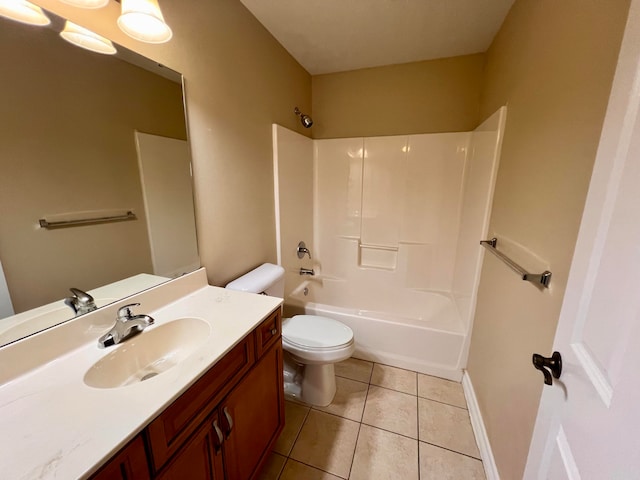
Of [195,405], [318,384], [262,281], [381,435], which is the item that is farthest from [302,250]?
[195,405]

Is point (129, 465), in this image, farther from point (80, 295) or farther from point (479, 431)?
point (479, 431)

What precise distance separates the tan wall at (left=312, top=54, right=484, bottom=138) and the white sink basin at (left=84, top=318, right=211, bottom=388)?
2.08m

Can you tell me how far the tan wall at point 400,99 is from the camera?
6.83 feet

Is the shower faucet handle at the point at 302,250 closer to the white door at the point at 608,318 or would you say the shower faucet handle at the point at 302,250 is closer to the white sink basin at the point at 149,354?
the white sink basin at the point at 149,354

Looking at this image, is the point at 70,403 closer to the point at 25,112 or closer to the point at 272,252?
the point at 25,112

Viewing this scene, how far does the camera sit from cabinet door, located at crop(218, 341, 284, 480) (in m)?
0.93

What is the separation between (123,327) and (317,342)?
3.18 feet

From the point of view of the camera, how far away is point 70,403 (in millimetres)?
660

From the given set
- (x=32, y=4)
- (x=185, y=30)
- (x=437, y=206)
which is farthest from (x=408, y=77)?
(x=32, y=4)

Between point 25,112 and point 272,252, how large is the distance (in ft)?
4.61

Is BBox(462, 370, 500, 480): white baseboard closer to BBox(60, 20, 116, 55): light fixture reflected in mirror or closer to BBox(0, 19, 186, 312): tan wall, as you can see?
BBox(0, 19, 186, 312): tan wall

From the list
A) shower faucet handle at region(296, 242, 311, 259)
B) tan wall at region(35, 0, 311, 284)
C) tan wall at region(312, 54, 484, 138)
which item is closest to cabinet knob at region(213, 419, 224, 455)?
tan wall at region(35, 0, 311, 284)

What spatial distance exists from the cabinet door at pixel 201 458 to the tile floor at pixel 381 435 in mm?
584

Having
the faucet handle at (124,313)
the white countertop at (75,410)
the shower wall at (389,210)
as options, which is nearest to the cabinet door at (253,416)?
the white countertop at (75,410)
